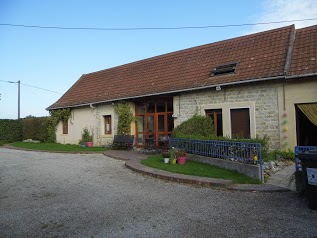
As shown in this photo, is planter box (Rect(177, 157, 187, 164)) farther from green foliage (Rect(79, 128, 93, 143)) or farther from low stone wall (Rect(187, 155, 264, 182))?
green foliage (Rect(79, 128, 93, 143))

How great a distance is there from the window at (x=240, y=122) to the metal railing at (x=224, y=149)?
2589 mm

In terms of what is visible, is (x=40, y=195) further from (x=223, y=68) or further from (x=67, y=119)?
(x=67, y=119)

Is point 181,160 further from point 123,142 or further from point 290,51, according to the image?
point 290,51

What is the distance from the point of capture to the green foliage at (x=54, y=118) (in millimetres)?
A: 21223

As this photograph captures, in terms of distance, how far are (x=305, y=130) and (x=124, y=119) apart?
9688 millimetres

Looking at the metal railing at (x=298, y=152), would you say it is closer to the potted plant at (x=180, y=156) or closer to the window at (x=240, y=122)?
the potted plant at (x=180, y=156)

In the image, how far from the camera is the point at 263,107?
1169 centimetres

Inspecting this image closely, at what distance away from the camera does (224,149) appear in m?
9.23

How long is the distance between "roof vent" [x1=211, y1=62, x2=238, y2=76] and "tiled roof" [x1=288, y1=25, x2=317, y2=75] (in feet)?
8.60

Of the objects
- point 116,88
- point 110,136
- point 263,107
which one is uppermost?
point 116,88

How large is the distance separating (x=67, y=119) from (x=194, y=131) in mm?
12463

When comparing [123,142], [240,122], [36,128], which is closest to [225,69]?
[240,122]

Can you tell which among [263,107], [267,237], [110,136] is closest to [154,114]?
[110,136]

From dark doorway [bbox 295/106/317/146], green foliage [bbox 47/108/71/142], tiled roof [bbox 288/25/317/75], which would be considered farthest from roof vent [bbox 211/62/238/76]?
green foliage [bbox 47/108/71/142]
